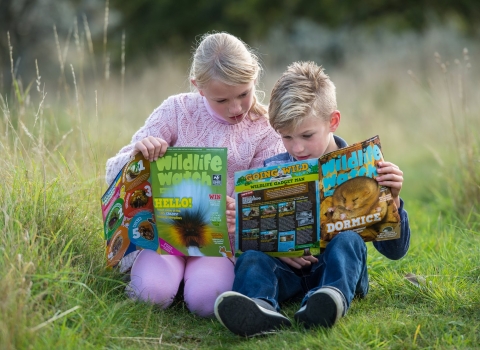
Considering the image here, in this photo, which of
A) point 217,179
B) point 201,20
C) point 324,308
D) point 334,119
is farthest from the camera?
point 201,20

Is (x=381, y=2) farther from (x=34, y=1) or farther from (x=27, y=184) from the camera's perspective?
(x=27, y=184)

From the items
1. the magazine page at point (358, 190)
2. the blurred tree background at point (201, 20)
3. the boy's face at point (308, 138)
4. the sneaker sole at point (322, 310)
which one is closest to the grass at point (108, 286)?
the sneaker sole at point (322, 310)

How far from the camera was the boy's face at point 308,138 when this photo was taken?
119 inches

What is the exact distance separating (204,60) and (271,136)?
59 cm

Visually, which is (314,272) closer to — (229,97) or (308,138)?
(308,138)

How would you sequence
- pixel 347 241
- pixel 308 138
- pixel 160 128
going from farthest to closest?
pixel 160 128 → pixel 308 138 → pixel 347 241

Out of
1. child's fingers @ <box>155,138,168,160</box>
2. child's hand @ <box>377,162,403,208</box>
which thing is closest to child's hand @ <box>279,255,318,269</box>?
child's hand @ <box>377,162,403,208</box>

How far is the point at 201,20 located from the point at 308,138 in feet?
44.3

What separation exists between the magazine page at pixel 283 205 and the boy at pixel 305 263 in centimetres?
10

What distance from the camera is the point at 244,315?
2621 millimetres

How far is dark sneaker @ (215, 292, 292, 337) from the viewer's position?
2.60 meters

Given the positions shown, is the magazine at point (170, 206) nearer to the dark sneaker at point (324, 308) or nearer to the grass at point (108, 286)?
the grass at point (108, 286)

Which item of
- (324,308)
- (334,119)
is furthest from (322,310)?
(334,119)

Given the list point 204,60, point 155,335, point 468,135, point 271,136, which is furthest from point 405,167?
point 155,335
